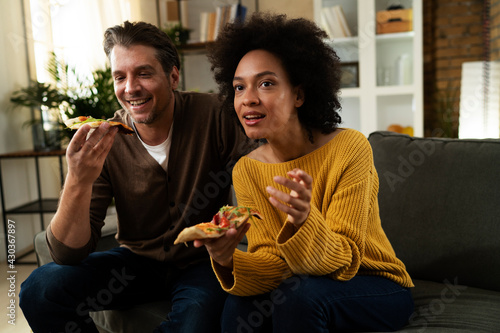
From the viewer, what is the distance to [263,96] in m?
1.29

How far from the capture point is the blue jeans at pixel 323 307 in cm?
110

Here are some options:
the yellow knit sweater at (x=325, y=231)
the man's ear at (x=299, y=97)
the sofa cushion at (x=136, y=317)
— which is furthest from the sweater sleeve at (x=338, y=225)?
the sofa cushion at (x=136, y=317)

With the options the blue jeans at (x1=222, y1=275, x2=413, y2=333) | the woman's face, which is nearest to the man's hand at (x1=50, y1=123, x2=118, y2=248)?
the woman's face

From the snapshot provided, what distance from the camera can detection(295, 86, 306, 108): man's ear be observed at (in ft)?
4.62

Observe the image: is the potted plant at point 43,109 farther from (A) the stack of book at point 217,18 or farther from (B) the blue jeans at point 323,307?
(B) the blue jeans at point 323,307

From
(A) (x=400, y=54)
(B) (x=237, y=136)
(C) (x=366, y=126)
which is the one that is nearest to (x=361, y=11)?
(A) (x=400, y=54)

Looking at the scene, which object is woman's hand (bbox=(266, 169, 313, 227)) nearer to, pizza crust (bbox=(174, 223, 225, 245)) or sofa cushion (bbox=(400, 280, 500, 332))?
pizza crust (bbox=(174, 223, 225, 245))

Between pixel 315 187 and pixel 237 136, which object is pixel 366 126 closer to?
pixel 237 136

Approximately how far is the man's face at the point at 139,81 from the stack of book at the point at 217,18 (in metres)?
2.74

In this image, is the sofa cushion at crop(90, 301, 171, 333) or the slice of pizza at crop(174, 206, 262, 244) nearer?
the slice of pizza at crop(174, 206, 262, 244)

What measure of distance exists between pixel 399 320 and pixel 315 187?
44 centimetres

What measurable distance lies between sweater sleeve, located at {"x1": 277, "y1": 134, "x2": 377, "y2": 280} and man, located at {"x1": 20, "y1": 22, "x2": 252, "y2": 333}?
44 centimetres

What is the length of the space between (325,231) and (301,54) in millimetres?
562

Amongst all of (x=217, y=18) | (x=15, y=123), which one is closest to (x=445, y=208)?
(x=15, y=123)
